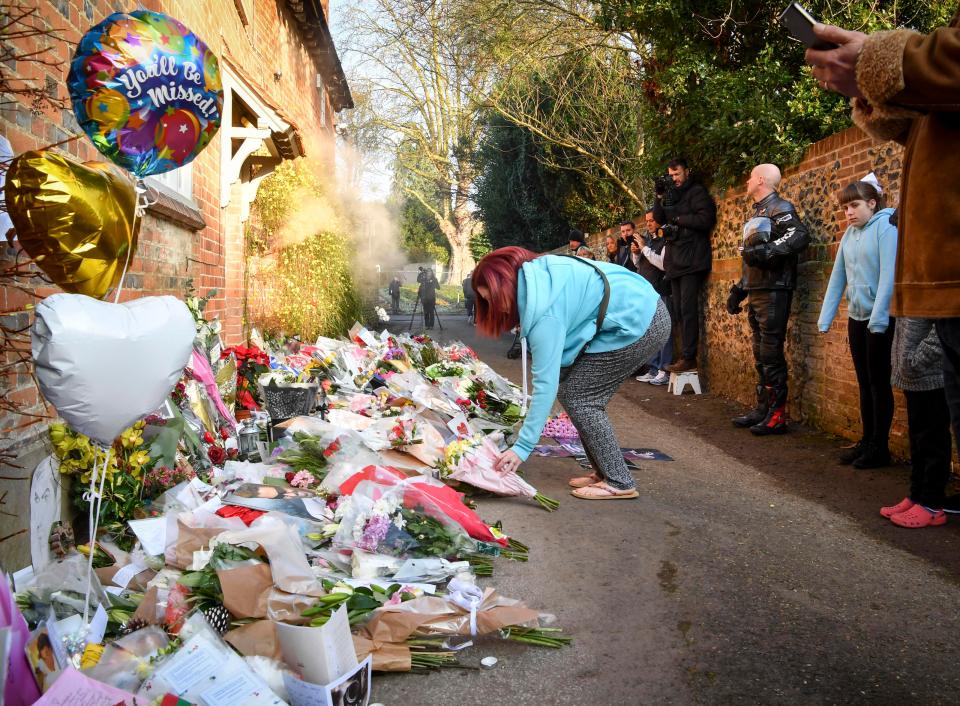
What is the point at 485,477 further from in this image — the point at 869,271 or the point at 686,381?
the point at 686,381

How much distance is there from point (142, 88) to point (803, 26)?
2.06 metres

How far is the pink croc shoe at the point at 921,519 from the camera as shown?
403 cm

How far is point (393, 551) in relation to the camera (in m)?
3.32

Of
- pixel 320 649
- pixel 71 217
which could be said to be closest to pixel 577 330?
pixel 320 649

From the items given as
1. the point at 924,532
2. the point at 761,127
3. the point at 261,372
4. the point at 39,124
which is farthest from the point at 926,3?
the point at 39,124

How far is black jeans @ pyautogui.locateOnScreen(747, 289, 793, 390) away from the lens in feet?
21.0

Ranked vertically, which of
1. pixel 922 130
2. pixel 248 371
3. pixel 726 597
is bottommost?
pixel 726 597

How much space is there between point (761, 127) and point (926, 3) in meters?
1.99

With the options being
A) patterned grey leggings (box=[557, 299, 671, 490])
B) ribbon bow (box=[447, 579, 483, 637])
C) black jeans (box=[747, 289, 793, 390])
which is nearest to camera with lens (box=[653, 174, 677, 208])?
black jeans (box=[747, 289, 793, 390])

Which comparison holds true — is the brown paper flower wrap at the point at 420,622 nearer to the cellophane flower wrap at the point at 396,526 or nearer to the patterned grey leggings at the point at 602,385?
the cellophane flower wrap at the point at 396,526

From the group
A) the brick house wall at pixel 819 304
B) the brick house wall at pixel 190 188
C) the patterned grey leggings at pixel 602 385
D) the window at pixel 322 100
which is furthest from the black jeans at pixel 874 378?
the window at pixel 322 100

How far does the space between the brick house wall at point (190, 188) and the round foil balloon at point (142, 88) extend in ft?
0.72

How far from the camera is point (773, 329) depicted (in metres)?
6.41

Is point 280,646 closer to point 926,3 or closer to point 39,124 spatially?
point 39,124
